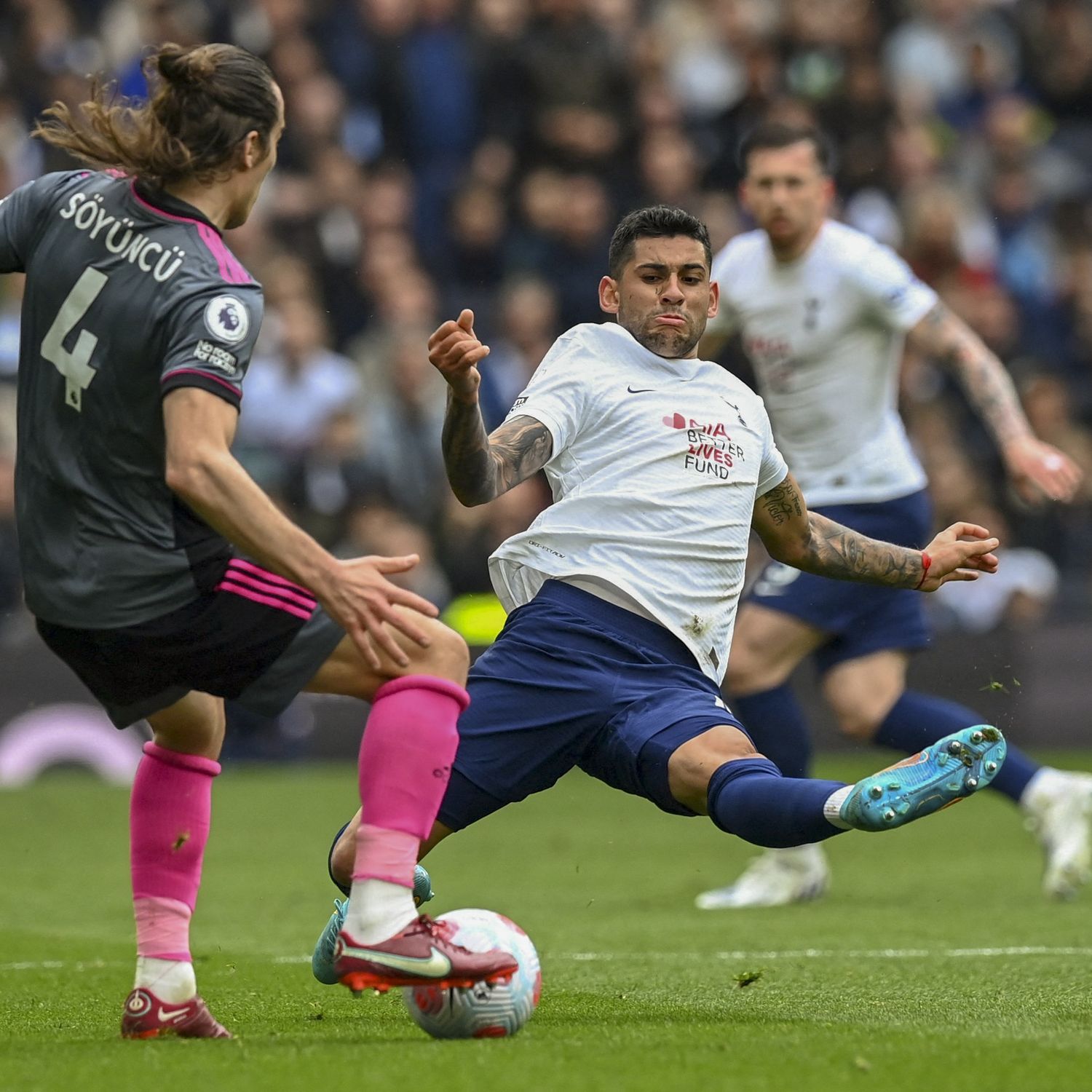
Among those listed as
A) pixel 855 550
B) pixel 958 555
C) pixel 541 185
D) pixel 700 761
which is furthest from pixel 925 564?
pixel 541 185

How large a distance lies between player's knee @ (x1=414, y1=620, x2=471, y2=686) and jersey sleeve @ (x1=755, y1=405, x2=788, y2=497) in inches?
45.9

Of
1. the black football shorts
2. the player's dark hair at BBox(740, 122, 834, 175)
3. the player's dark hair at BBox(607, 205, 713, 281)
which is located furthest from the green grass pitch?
the player's dark hair at BBox(740, 122, 834, 175)

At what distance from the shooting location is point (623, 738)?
15.9 ft

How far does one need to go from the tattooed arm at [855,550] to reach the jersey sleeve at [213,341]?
5.62 feet

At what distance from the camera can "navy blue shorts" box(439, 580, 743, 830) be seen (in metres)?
4.89

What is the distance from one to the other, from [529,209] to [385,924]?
1089 centimetres

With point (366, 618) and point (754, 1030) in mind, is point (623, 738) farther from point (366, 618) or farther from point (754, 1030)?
point (366, 618)

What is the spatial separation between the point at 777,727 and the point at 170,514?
149 inches

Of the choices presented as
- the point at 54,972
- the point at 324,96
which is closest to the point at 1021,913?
the point at 54,972

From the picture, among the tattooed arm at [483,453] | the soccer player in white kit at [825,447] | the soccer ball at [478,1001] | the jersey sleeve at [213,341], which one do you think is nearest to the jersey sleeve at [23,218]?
the jersey sleeve at [213,341]

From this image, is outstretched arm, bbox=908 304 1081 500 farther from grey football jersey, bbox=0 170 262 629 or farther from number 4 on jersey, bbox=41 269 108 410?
number 4 on jersey, bbox=41 269 108 410

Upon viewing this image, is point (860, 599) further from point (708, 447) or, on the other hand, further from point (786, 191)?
point (708, 447)

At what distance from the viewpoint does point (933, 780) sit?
165 inches

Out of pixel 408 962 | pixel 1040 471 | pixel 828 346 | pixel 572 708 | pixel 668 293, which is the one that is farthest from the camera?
pixel 828 346
